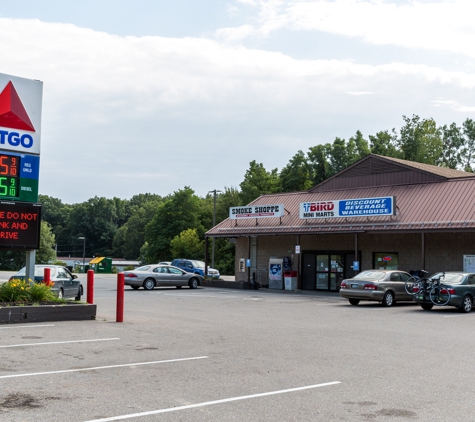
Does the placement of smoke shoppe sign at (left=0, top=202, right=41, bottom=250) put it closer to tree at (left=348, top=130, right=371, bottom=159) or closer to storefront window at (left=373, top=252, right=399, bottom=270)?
storefront window at (left=373, top=252, right=399, bottom=270)

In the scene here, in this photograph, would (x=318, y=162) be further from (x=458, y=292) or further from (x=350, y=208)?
(x=458, y=292)

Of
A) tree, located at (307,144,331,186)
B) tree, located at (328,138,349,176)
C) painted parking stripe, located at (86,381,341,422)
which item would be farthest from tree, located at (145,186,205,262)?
painted parking stripe, located at (86,381,341,422)

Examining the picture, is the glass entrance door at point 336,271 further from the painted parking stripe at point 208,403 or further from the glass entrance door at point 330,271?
the painted parking stripe at point 208,403

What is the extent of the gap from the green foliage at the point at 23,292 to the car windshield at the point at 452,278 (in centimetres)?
1342

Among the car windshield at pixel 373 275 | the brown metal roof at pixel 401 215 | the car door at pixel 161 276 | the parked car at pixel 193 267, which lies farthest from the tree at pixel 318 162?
the car windshield at pixel 373 275

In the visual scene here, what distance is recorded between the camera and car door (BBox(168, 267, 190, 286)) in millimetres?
35188

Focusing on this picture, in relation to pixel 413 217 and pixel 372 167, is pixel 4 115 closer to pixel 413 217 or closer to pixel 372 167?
pixel 413 217

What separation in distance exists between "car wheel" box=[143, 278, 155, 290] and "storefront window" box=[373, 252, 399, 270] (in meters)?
11.9

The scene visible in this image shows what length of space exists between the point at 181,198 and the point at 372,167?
59769 millimetres

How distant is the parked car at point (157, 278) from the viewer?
33656 millimetres

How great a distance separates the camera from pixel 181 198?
310 ft

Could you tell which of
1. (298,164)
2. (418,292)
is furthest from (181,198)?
(418,292)

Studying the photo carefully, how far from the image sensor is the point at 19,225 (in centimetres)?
1582

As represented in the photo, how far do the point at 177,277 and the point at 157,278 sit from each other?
149 cm
